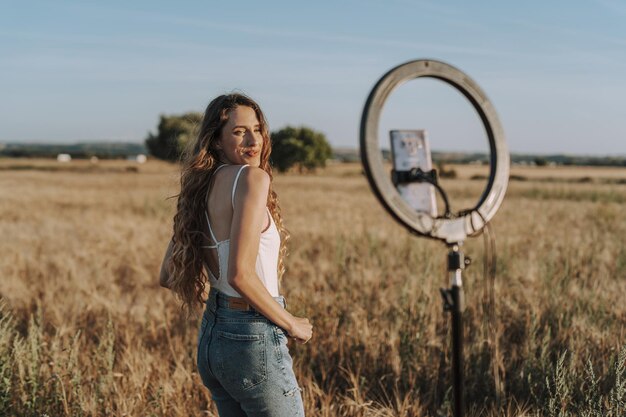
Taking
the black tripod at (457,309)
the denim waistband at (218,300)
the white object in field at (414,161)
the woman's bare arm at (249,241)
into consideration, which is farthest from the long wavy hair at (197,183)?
the black tripod at (457,309)

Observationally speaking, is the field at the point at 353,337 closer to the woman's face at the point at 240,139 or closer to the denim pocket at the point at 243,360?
the woman's face at the point at 240,139

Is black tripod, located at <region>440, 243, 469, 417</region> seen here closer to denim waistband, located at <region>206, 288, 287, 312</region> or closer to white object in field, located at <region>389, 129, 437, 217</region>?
white object in field, located at <region>389, 129, 437, 217</region>

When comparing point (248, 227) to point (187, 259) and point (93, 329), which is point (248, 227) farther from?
point (93, 329)

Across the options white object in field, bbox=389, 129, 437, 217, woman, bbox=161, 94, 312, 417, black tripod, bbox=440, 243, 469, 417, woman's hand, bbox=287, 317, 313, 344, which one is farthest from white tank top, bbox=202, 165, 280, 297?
black tripod, bbox=440, 243, 469, 417

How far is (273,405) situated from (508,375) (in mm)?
2356

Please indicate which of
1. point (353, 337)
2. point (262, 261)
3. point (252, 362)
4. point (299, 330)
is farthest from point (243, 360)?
point (353, 337)

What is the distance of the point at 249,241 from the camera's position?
1959 mm

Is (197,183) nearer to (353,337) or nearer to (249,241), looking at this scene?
(249,241)

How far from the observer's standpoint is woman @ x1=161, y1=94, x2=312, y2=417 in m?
1.98

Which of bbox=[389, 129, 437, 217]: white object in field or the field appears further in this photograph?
the field

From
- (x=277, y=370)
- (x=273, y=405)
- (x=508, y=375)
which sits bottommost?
(x=508, y=375)

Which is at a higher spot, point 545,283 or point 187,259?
point 187,259

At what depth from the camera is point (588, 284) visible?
6.34 m

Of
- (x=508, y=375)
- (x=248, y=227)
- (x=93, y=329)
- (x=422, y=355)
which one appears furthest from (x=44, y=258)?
(x=248, y=227)
